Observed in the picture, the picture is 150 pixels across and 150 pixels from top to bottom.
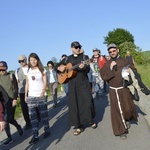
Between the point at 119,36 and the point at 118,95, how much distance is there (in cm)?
9253

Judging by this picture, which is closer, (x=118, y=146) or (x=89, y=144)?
(x=118, y=146)

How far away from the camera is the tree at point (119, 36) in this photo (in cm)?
9676

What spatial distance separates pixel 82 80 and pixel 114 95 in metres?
1.00

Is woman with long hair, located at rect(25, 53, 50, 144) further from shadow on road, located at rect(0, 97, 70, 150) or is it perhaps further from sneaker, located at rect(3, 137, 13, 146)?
sneaker, located at rect(3, 137, 13, 146)

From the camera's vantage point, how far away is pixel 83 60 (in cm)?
703

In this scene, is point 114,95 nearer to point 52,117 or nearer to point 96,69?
point 52,117

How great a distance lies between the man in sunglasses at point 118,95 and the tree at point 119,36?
298 ft

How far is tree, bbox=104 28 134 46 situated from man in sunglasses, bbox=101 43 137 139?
90.9 m

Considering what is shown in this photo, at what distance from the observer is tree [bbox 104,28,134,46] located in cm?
9676

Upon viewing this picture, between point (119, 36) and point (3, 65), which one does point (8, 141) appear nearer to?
point (3, 65)

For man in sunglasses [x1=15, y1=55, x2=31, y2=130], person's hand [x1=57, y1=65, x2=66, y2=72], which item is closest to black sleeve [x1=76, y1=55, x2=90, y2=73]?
person's hand [x1=57, y1=65, x2=66, y2=72]

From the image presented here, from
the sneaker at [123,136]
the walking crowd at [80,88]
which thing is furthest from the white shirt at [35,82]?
the sneaker at [123,136]

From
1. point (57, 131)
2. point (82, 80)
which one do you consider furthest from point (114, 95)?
point (57, 131)

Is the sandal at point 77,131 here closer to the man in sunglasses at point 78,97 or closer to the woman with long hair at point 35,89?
the man in sunglasses at point 78,97
